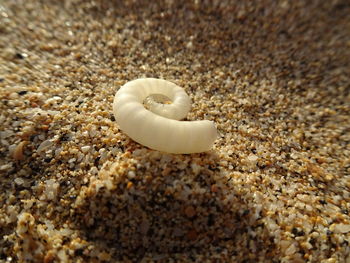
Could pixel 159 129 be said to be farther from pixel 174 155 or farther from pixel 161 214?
pixel 161 214

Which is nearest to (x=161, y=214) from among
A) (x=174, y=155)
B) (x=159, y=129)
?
(x=174, y=155)

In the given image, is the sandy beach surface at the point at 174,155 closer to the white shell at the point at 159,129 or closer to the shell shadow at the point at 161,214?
the shell shadow at the point at 161,214

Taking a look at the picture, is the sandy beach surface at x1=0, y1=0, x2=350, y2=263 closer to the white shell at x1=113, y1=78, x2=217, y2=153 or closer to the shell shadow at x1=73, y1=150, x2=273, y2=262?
the shell shadow at x1=73, y1=150, x2=273, y2=262

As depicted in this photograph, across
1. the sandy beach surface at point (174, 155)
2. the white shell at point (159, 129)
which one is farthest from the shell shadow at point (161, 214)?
the white shell at point (159, 129)

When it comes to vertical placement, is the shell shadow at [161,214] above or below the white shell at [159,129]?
below

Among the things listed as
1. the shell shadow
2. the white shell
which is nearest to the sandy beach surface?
the shell shadow

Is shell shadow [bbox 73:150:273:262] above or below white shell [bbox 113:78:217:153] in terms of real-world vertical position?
below

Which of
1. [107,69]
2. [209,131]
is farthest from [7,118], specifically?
[209,131]
